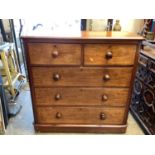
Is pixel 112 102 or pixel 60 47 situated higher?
pixel 60 47

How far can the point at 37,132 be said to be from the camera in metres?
1.64

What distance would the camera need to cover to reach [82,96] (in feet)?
4.77

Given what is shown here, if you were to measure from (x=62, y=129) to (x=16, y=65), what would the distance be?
1.29 m

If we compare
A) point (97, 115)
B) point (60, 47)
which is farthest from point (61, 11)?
point (97, 115)

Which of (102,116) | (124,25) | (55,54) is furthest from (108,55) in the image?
(124,25)

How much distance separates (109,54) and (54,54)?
424mm

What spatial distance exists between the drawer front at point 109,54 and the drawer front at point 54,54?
8 centimetres

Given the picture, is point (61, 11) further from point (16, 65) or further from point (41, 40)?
point (16, 65)

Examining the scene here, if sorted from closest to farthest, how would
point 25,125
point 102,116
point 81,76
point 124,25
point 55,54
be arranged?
point 55,54, point 81,76, point 102,116, point 25,125, point 124,25

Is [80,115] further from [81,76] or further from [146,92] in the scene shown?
[146,92]

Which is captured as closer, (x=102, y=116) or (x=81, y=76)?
(x=81, y=76)

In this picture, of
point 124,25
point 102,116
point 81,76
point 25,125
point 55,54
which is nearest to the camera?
point 55,54

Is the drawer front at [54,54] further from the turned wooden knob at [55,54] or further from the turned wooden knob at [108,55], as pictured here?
the turned wooden knob at [108,55]

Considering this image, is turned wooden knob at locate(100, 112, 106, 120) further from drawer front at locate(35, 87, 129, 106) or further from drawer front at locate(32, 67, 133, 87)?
drawer front at locate(32, 67, 133, 87)
